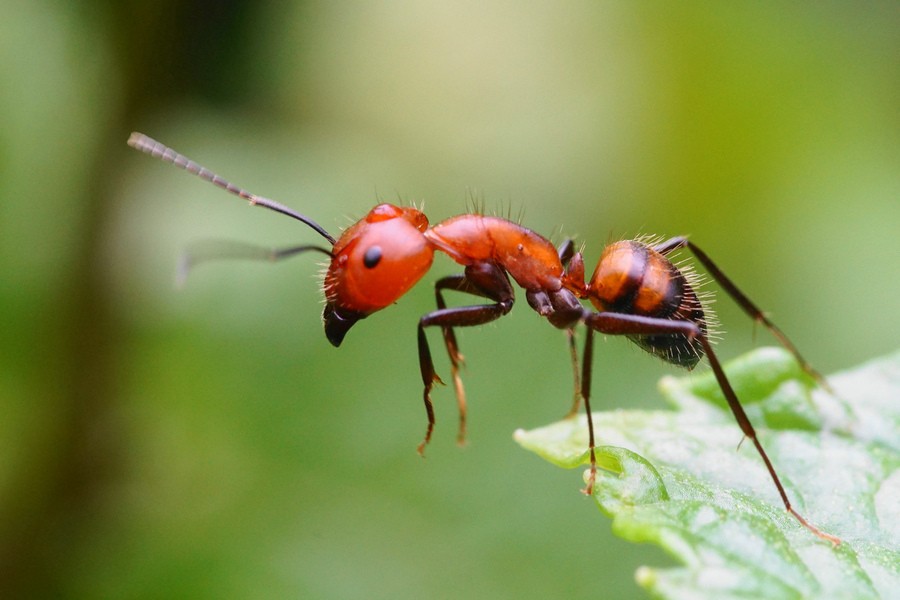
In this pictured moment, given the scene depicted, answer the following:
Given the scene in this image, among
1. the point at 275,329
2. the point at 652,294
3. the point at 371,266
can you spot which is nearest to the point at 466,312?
the point at 371,266

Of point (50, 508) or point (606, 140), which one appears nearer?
point (50, 508)

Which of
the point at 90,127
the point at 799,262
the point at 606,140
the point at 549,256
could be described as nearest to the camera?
the point at 549,256

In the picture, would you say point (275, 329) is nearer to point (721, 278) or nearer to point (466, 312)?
point (466, 312)

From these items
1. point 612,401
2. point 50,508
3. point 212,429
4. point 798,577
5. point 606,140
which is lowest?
point 50,508

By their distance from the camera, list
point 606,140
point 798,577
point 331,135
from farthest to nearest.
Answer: point 606,140 < point 331,135 < point 798,577

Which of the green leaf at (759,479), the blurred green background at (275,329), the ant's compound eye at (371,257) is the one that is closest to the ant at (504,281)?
the ant's compound eye at (371,257)

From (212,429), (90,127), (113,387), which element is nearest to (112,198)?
(90,127)

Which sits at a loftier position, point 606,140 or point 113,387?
point 606,140

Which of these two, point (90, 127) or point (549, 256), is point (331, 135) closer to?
point (90, 127)
